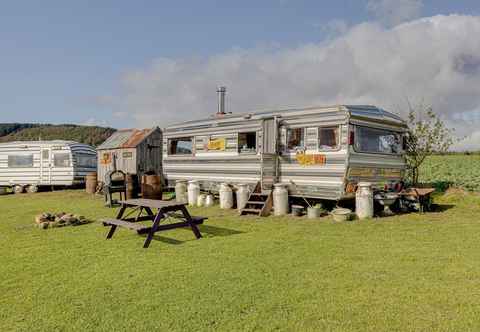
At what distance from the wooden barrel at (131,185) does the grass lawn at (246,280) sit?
741cm

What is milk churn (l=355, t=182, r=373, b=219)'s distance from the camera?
10.2m

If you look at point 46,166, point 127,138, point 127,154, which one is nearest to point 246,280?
point 127,154

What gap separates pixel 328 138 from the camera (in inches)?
432

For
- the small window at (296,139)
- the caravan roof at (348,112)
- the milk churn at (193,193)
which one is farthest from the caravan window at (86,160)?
the small window at (296,139)

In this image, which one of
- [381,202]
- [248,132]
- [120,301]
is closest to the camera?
[120,301]

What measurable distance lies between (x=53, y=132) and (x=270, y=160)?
58.1 metres

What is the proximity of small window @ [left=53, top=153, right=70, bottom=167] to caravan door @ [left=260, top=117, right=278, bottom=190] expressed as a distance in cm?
1478

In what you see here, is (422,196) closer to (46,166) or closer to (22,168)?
(46,166)

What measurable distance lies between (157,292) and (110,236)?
3781 millimetres

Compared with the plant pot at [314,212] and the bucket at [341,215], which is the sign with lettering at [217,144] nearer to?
the plant pot at [314,212]

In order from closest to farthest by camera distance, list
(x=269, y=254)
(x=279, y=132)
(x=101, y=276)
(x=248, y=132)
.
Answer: (x=101, y=276)
(x=269, y=254)
(x=279, y=132)
(x=248, y=132)

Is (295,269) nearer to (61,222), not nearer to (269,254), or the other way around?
(269,254)

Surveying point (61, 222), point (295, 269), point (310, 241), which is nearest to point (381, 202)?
point (310, 241)

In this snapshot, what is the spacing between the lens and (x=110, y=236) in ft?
26.6
